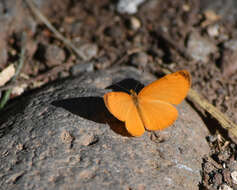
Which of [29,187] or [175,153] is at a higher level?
[29,187]

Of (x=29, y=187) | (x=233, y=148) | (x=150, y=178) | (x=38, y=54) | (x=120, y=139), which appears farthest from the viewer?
(x=38, y=54)

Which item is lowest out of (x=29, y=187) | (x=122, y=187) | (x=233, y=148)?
(x=233, y=148)

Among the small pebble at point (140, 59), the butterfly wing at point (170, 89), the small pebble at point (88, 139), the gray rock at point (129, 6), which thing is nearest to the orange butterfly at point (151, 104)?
the butterfly wing at point (170, 89)

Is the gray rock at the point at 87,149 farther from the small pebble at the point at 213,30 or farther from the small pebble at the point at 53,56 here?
the small pebble at the point at 213,30

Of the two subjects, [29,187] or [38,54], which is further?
[38,54]

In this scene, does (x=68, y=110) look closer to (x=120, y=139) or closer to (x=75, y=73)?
(x=120, y=139)

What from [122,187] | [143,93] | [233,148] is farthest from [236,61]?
[122,187]
